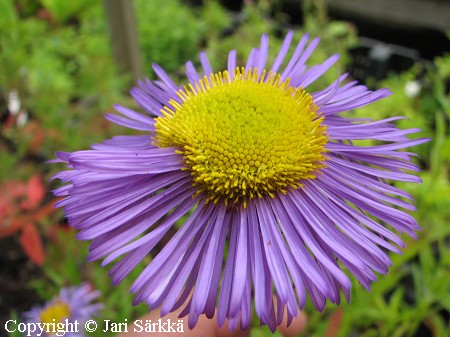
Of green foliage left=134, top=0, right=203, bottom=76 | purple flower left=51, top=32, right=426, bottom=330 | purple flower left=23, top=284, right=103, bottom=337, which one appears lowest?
→ purple flower left=23, top=284, right=103, bottom=337

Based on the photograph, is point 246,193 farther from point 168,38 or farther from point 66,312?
point 168,38

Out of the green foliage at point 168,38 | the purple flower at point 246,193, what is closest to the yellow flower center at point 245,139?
the purple flower at point 246,193

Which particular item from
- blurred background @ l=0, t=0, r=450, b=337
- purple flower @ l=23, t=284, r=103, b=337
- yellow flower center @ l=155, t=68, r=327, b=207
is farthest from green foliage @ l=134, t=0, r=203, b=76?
yellow flower center @ l=155, t=68, r=327, b=207

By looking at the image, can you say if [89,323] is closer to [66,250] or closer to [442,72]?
[66,250]

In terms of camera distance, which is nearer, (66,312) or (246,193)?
(246,193)

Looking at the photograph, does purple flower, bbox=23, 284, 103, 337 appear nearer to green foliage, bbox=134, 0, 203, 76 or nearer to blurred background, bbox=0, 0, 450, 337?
blurred background, bbox=0, 0, 450, 337

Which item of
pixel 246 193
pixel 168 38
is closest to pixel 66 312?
pixel 246 193

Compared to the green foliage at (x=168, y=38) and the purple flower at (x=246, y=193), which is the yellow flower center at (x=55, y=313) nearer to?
the purple flower at (x=246, y=193)

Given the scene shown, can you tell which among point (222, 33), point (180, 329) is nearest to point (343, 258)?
point (180, 329)
